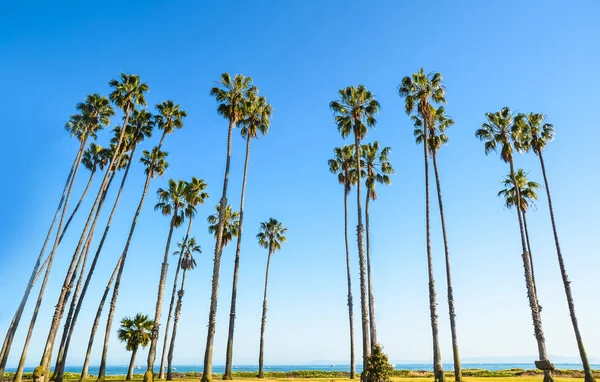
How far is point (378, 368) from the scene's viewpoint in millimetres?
21062

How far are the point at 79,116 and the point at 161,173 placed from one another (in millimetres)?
9194

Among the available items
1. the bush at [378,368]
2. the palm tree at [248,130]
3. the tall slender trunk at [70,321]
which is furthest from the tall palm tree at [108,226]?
the bush at [378,368]

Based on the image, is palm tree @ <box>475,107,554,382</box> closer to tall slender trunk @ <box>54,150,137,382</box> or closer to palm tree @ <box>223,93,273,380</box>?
palm tree @ <box>223,93,273,380</box>

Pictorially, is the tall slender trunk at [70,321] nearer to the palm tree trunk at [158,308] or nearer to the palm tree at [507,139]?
the palm tree trunk at [158,308]

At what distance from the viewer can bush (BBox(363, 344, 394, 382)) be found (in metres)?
21.0

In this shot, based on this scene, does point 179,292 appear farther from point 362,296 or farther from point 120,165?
point 362,296

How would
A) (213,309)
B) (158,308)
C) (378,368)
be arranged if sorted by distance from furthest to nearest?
(158,308), (213,309), (378,368)

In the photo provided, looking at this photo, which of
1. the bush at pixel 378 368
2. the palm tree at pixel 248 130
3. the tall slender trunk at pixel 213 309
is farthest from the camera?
the palm tree at pixel 248 130

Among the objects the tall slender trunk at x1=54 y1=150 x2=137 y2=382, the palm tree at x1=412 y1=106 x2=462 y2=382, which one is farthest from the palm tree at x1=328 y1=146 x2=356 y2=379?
the tall slender trunk at x1=54 y1=150 x2=137 y2=382

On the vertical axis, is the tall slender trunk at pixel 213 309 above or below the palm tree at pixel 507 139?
below

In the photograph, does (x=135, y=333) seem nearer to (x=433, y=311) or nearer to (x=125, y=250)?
(x=125, y=250)

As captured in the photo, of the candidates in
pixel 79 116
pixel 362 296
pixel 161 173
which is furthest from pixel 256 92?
pixel 362 296

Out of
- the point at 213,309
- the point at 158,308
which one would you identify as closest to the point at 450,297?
the point at 213,309

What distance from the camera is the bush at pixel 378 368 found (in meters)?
21.0
